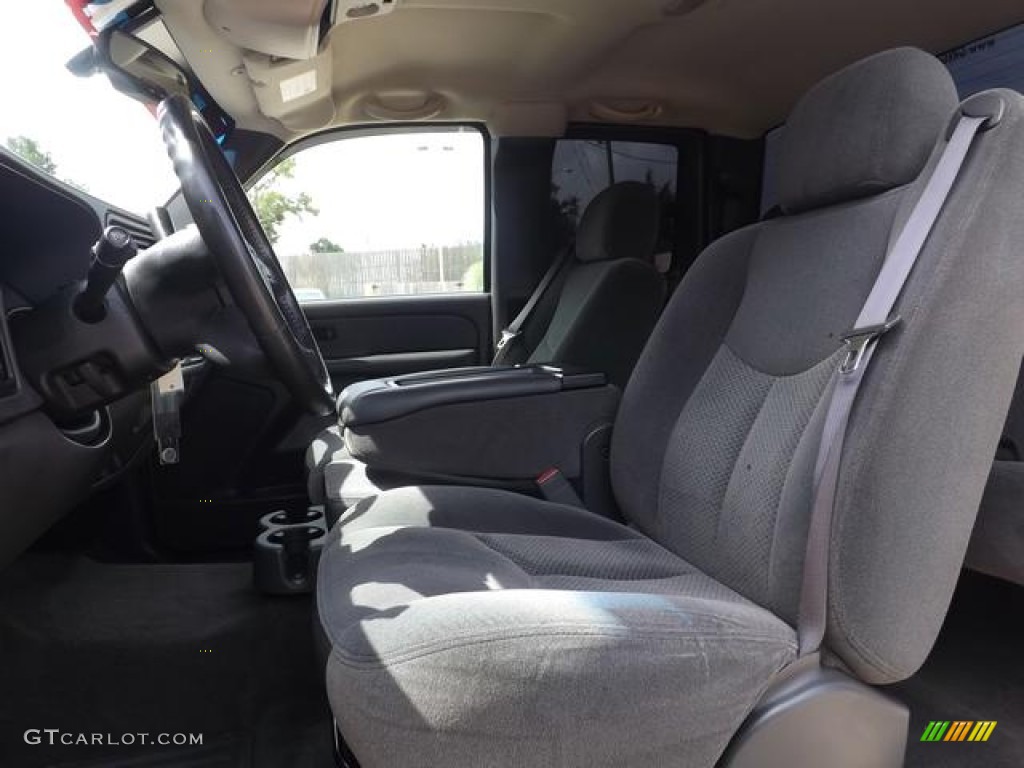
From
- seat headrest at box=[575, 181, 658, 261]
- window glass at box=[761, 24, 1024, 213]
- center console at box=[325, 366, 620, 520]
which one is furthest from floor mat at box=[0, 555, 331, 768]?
window glass at box=[761, 24, 1024, 213]

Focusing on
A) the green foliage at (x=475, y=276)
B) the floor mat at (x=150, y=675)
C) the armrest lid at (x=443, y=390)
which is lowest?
the floor mat at (x=150, y=675)

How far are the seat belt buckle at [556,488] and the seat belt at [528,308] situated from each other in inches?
36.3

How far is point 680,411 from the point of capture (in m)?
1.25

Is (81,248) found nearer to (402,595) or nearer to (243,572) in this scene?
(402,595)

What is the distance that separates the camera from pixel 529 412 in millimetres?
A: 1549

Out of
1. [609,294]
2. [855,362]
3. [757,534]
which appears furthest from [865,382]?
[609,294]

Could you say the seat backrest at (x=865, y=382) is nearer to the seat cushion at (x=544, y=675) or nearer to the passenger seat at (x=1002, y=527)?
the seat cushion at (x=544, y=675)

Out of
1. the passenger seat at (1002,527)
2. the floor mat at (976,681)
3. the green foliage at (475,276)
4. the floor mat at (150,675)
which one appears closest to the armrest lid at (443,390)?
the floor mat at (150,675)

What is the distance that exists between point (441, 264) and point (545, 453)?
1251 mm

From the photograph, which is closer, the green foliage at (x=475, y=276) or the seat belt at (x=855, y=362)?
the seat belt at (x=855, y=362)

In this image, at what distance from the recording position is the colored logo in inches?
50.1

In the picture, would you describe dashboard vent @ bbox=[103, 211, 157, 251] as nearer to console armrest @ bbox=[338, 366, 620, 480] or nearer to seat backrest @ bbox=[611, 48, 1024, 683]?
console armrest @ bbox=[338, 366, 620, 480]

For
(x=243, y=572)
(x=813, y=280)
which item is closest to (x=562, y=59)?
(x=813, y=280)

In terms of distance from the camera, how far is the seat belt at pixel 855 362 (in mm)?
782
